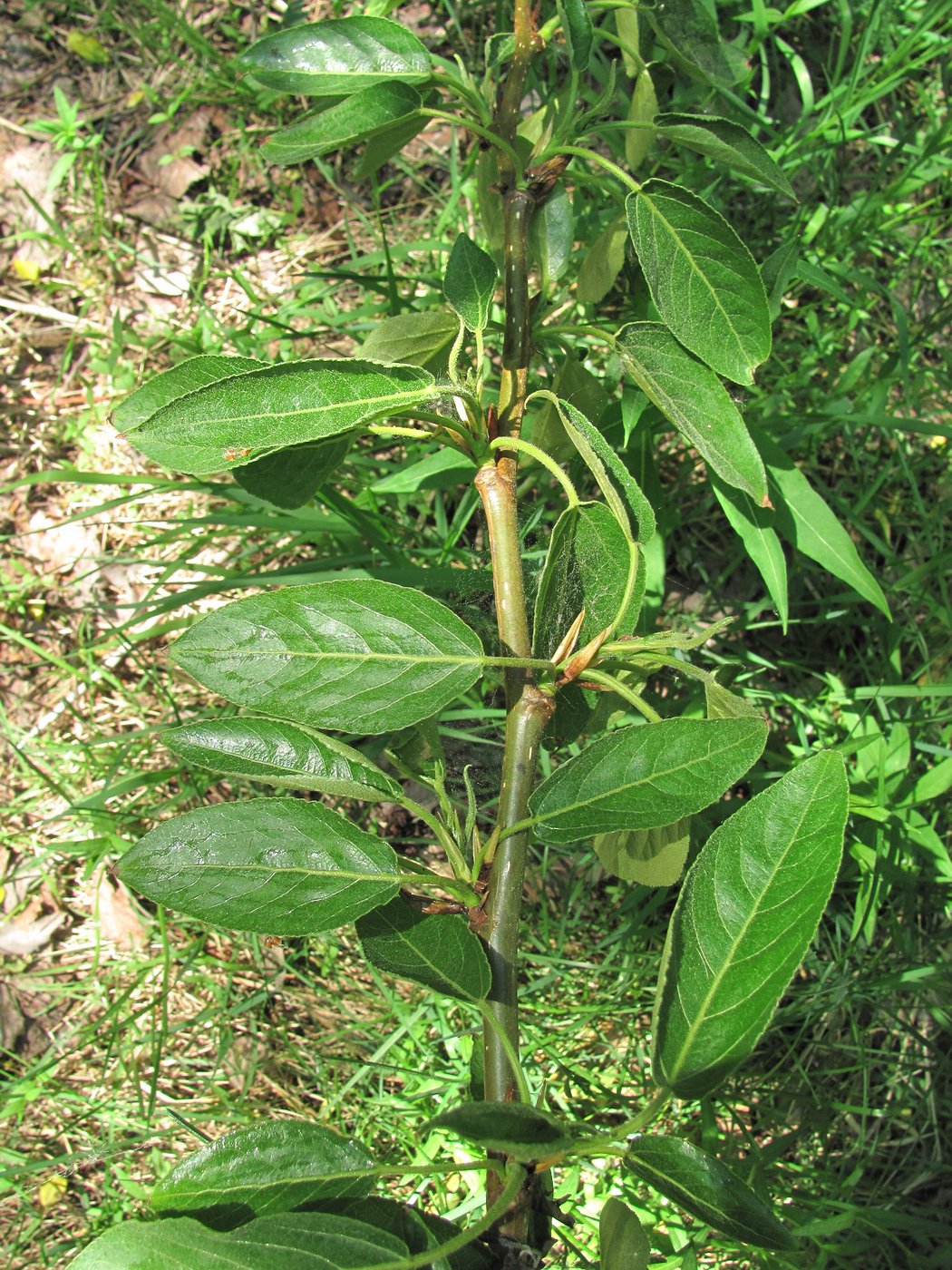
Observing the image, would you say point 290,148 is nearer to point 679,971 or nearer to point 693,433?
point 693,433

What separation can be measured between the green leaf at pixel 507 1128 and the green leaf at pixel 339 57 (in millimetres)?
1154

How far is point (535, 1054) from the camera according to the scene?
6.15ft

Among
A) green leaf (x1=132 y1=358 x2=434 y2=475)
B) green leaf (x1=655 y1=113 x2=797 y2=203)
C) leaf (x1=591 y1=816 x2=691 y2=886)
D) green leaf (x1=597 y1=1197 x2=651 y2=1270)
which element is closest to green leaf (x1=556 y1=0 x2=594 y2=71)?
green leaf (x1=655 y1=113 x2=797 y2=203)

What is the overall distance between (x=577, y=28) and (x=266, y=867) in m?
1.01

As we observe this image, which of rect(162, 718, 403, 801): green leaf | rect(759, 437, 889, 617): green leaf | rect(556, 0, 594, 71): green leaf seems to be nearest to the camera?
rect(162, 718, 403, 801): green leaf

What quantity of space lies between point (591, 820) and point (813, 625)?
1.27 metres

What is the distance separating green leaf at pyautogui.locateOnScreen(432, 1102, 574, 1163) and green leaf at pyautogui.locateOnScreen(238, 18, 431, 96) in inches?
45.4

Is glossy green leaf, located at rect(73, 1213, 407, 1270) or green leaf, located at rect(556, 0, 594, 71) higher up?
green leaf, located at rect(556, 0, 594, 71)

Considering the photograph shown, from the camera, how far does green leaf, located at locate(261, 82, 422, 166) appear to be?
122 centimetres

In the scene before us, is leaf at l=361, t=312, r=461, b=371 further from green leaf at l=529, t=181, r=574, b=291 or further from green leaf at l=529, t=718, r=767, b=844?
green leaf at l=529, t=718, r=767, b=844

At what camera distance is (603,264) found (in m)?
1.46

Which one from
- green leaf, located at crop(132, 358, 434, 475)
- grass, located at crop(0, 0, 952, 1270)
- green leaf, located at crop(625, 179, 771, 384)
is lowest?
grass, located at crop(0, 0, 952, 1270)

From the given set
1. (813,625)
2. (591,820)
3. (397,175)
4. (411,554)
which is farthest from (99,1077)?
(397,175)

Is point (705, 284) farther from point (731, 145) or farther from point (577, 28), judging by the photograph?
point (577, 28)
